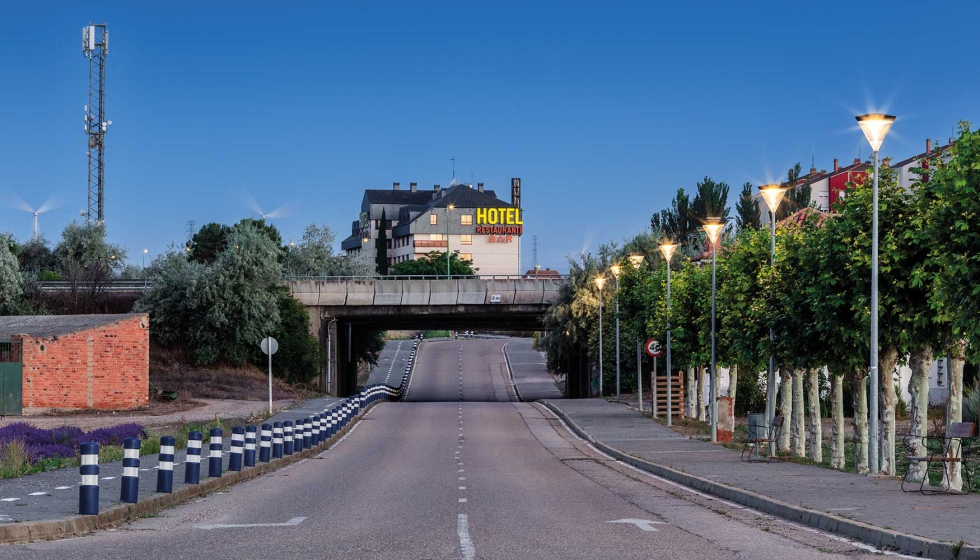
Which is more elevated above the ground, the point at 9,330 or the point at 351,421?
the point at 9,330

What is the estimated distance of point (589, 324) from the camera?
69688 mm

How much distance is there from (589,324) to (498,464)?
41990mm

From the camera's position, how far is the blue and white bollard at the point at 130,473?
15891 mm

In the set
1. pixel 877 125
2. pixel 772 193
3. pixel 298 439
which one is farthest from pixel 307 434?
pixel 877 125

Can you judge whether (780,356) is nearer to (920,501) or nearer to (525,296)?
(920,501)

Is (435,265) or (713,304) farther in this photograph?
(435,265)

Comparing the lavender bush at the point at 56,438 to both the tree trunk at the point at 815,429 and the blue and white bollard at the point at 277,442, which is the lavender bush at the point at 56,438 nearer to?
the blue and white bollard at the point at 277,442

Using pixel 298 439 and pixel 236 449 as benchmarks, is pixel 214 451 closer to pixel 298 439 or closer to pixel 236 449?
pixel 236 449

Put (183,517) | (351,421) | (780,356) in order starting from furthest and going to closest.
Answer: (351,421), (780,356), (183,517)

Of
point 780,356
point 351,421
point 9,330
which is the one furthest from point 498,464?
point 9,330

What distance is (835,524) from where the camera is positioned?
14.4 m

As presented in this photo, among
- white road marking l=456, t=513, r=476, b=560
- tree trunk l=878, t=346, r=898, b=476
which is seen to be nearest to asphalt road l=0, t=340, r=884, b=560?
white road marking l=456, t=513, r=476, b=560

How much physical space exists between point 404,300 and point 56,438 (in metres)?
46.4

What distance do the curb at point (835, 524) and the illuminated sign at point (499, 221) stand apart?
160526 mm
